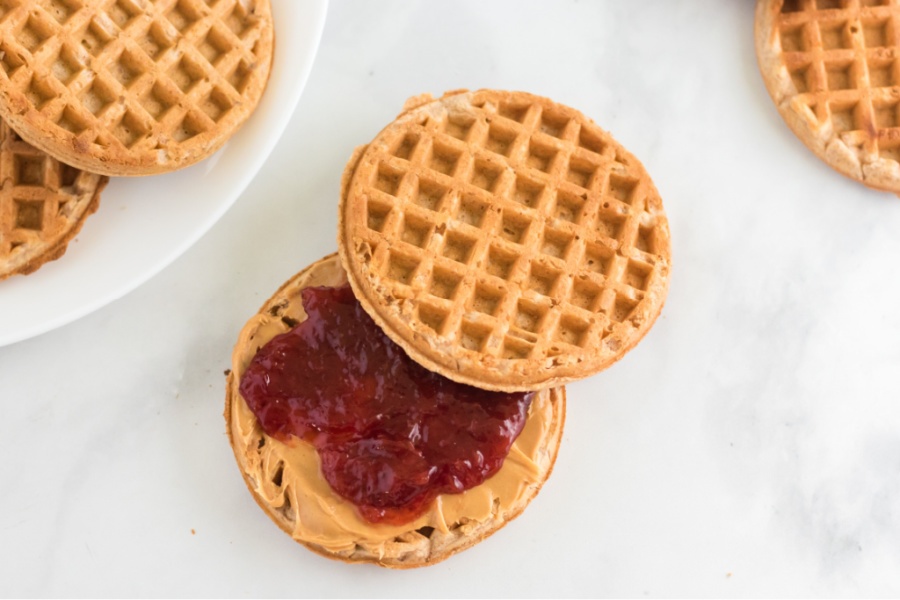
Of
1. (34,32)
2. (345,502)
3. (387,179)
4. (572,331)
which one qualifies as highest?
(34,32)

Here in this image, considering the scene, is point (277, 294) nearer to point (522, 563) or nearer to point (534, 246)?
point (534, 246)

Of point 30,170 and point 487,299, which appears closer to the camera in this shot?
point 487,299

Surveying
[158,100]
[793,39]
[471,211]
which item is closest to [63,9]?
[158,100]

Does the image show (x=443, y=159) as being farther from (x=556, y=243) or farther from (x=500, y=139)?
(x=556, y=243)

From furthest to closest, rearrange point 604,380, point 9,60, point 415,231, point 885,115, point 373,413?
point 885,115 < point 604,380 < point 415,231 < point 373,413 < point 9,60

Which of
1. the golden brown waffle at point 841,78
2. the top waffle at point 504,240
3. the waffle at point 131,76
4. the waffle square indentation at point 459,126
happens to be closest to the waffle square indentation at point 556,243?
the top waffle at point 504,240

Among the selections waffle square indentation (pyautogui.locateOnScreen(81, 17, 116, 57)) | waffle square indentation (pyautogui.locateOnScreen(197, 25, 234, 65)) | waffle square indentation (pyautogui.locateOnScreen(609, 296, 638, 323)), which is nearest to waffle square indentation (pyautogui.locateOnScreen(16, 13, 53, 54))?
waffle square indentation (pyautogui.locateOnScreen(81, 17, 116, 57))

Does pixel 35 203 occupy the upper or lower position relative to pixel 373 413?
upper
